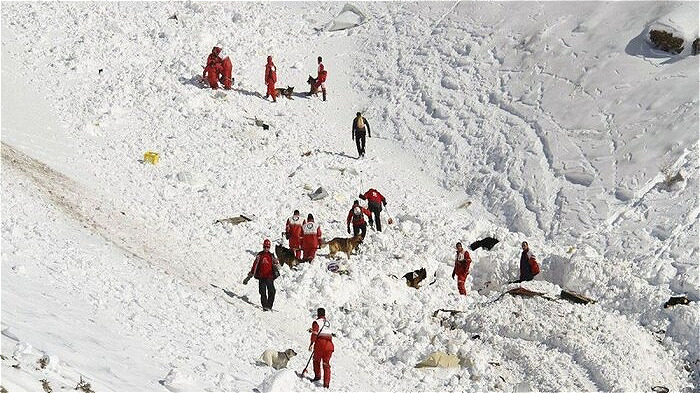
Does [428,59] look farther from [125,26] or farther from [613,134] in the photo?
[125,26]

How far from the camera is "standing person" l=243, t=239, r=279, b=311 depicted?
1427 cm

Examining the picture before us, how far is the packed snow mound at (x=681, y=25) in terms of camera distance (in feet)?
71.8

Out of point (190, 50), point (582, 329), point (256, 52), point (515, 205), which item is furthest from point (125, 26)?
point (582, 329)

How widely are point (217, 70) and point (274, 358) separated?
14007 millimetres

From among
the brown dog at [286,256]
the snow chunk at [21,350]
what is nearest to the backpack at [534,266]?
the brown dog at [286,256]

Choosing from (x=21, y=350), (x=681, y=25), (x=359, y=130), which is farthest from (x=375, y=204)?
(x=681, y=25)

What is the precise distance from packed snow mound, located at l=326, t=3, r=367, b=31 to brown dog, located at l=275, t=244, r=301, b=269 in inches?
598

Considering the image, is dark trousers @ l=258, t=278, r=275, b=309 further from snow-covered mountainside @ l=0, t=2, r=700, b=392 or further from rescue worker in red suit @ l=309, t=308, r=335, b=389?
rescue worker in red suit @ l=309, t=308, r=335, b=389


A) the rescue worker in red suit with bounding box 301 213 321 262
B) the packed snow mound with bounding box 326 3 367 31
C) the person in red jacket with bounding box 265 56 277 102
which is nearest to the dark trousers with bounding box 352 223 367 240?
the rescue worker in red suit with bounding box 301 213 321 262

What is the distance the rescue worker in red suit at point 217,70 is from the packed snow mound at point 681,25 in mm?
12769

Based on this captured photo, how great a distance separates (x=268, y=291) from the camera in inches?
566

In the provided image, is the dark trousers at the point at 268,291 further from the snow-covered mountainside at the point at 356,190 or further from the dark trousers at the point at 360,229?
the dark trousers at the point at 360,229

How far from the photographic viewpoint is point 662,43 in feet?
72.7

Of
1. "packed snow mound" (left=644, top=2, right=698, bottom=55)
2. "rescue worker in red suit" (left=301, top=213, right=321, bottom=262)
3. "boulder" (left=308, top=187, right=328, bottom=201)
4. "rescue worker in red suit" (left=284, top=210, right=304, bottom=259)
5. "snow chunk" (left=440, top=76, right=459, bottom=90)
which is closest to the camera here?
"rescue worker in red suit" (left=301, top=213, right=321, bottom=262)
